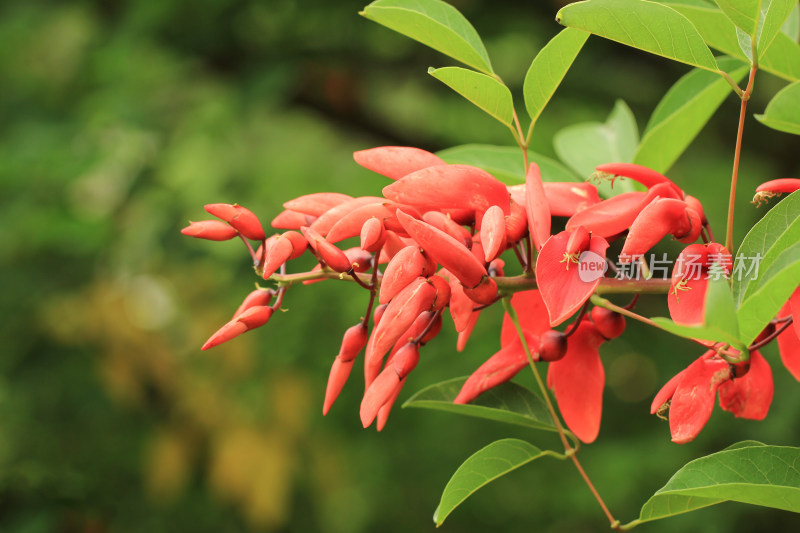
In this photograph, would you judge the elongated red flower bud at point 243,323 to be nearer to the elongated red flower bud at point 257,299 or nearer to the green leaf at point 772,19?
the elongated red flower bud at point 257,299

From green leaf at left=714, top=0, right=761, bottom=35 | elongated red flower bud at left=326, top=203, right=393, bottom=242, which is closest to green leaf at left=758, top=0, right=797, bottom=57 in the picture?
green leaf at left=714, top=0, right=761, bottom=35

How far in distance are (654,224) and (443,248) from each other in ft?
0.53

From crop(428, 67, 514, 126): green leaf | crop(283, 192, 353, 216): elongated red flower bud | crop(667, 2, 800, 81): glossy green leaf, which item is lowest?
crop(283, 192, 353, 216): elongated red flower bud

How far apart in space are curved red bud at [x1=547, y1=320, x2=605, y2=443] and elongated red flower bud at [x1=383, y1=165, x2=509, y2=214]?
162mm

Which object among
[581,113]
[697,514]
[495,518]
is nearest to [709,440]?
[697,514]

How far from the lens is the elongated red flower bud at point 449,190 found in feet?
2.13

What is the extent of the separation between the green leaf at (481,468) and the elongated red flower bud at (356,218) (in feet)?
0.72

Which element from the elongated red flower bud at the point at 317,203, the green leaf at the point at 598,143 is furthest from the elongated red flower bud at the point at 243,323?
the green leaf at the point at 598,143

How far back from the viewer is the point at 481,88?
0.66 m

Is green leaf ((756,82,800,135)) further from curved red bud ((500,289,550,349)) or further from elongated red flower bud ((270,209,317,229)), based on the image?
elongated red flower bud ((270,209,317,229))

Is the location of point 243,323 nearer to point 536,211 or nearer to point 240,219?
point 240,219

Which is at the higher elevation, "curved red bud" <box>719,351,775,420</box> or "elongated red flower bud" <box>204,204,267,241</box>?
"elongated red flower bud" <box>204,204,267,241</box>

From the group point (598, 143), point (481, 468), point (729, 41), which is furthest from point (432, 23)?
point (598, 143)

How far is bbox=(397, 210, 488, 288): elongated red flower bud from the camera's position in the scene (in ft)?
1.94
